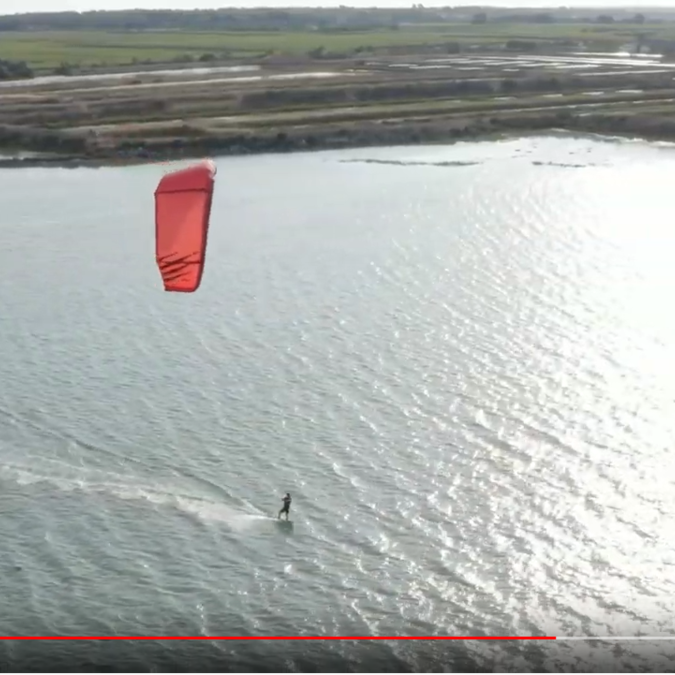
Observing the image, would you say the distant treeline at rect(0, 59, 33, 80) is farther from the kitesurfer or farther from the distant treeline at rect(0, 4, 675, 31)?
the distant treeline at rect(0, 4, 675, 31)

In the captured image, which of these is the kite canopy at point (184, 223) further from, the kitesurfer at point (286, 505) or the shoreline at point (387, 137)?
the shoreline at point (387, 137)


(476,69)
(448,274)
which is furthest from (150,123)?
(476,69)

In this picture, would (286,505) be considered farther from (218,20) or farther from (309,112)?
(218,20)

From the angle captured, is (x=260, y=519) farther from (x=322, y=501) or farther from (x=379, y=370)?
(x=379, y=370)

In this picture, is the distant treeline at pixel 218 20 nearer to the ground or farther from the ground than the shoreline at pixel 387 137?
farther from the ground

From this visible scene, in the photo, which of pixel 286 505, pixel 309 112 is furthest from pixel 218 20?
pixel 286 505

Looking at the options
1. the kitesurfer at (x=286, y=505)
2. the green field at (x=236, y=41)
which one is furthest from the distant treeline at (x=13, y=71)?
the kitesurfer at (x=286, y=505)
